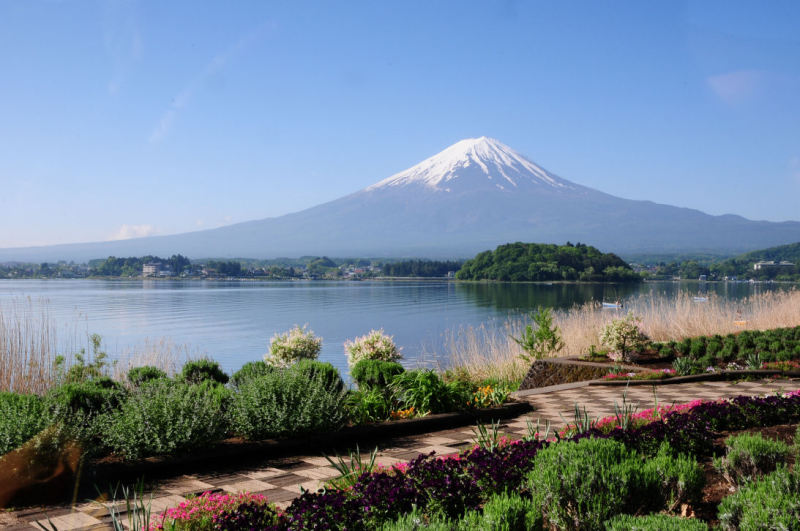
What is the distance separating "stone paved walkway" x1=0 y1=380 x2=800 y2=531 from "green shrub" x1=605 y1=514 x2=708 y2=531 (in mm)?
1440

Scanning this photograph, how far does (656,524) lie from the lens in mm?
2680

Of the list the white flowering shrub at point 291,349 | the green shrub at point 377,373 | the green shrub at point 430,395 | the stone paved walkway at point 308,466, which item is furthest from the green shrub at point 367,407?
the white flowering shrub at point 291,349

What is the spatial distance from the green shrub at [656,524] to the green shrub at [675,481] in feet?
1.88

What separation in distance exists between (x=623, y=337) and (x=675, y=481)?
7952 millimetres

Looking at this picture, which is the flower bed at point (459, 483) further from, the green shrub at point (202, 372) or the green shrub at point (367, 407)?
the green shrub at point (202, 372)

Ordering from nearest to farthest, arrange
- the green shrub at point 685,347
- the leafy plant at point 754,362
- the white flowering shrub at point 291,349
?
1. the leafy plant at point 754,362
2. the white flowering shrub at point 291,349
3. the green shrub at point 685,347

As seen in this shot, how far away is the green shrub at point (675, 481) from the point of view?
3348 mm

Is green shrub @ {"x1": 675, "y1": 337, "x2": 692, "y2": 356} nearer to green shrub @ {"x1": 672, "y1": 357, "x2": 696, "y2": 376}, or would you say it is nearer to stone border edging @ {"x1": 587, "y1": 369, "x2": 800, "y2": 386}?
green shrub @ {"x1": 672, "y1": 357, "x2": 696, "y2": 376}

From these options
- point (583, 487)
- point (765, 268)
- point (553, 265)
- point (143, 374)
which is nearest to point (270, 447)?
point (583, 487)

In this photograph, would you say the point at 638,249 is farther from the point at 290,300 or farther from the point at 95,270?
the point at 290,300

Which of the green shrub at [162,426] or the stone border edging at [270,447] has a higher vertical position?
the green shrub at [162,426]

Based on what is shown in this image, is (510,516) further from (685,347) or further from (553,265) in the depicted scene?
(553,265)

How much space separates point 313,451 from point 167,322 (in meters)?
35.1

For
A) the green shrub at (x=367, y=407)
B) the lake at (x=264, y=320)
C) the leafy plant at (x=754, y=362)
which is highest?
the green shrub at (x=367, y=407)
